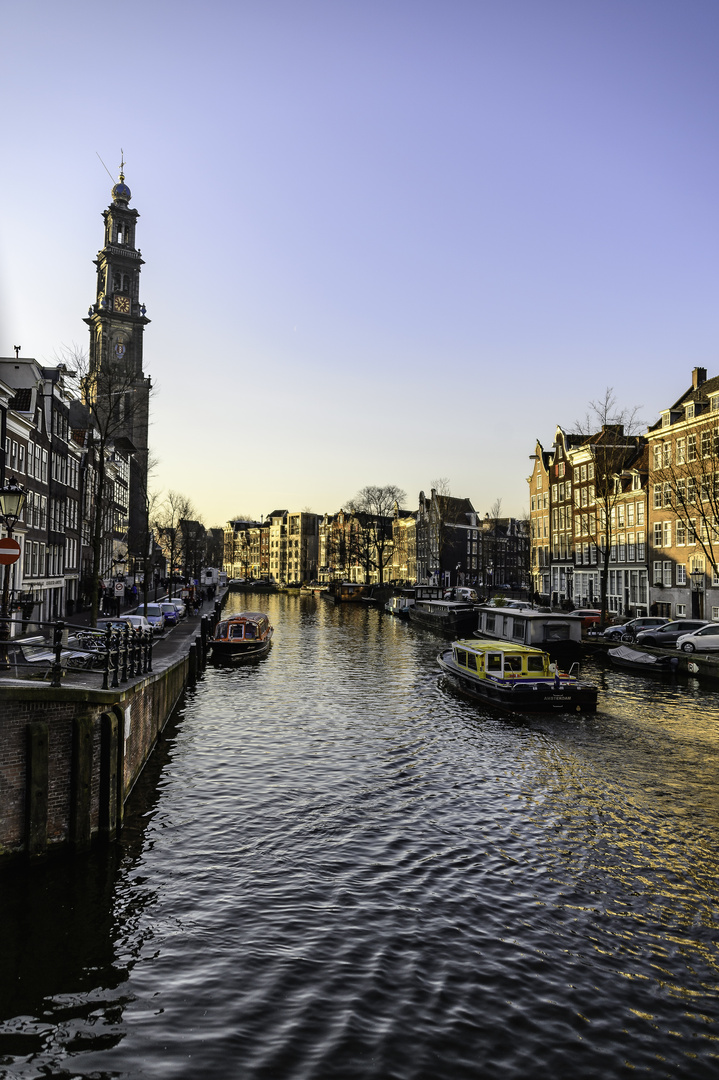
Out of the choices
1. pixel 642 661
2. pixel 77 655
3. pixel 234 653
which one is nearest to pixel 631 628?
pixel 642 661

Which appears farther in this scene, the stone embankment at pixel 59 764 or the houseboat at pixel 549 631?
the houseboat at pixel 549 631

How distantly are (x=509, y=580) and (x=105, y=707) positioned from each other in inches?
5565

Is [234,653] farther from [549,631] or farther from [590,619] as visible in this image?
[590,619]

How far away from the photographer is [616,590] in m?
71.1

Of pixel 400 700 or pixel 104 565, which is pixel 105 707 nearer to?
pixel 400 700

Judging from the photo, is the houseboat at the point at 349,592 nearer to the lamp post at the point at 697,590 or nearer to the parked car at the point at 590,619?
the parked car at the point at 590,619

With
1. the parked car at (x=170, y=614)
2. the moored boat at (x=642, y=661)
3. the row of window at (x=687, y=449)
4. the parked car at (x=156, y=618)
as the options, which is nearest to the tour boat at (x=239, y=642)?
the parked car at (x=156, y=618)

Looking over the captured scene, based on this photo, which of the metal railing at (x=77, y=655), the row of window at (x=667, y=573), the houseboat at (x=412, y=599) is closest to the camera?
the metal railing at (x=77, y=655)

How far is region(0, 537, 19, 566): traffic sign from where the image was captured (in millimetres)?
16312

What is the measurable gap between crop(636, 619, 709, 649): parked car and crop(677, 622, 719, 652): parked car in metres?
1.82

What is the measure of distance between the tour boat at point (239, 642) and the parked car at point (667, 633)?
23.4 m

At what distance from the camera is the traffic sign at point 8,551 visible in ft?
53.5

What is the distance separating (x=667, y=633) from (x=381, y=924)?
37.2 meters

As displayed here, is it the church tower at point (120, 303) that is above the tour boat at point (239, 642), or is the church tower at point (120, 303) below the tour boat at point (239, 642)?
above
